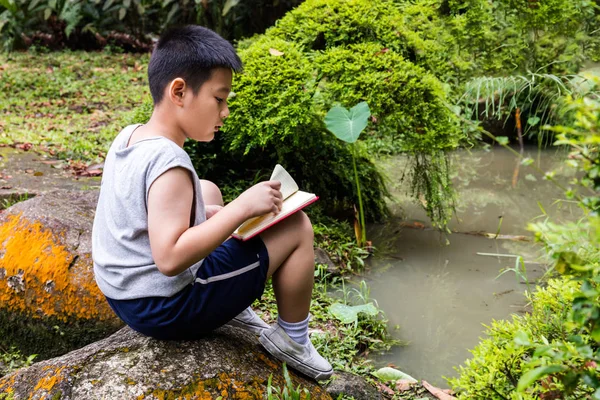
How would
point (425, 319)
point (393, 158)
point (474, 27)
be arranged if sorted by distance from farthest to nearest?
point (393, 158) → point (474, 27) → point (425, 319)

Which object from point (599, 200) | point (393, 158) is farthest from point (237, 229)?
point (393, 158)

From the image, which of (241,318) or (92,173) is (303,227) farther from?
(92,173)

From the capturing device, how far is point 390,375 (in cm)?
269

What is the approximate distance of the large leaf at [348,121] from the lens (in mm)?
3668

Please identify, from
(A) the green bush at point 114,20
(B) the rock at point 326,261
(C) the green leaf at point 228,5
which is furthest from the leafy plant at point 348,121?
(A) the green bush at point 114,20

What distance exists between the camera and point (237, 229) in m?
1.98

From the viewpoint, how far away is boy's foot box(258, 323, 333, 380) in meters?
2.10

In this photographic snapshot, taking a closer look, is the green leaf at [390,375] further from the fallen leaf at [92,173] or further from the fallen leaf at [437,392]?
the fallen leaf at [92,173]

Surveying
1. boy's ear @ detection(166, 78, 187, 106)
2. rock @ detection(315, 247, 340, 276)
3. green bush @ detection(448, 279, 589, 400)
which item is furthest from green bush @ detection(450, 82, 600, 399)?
rock @ detection(315, 247, 340, 276)

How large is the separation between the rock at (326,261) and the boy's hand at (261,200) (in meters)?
1.72

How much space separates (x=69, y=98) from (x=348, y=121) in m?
4.63

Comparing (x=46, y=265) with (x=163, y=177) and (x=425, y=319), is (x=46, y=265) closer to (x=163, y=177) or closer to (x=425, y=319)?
(x=163, y=177)

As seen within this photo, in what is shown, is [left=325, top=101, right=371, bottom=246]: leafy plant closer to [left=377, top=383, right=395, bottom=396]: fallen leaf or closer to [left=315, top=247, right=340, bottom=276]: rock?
[left=315, top=247, right=340, bottom=276]: rock

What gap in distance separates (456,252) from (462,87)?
1.80 metres
